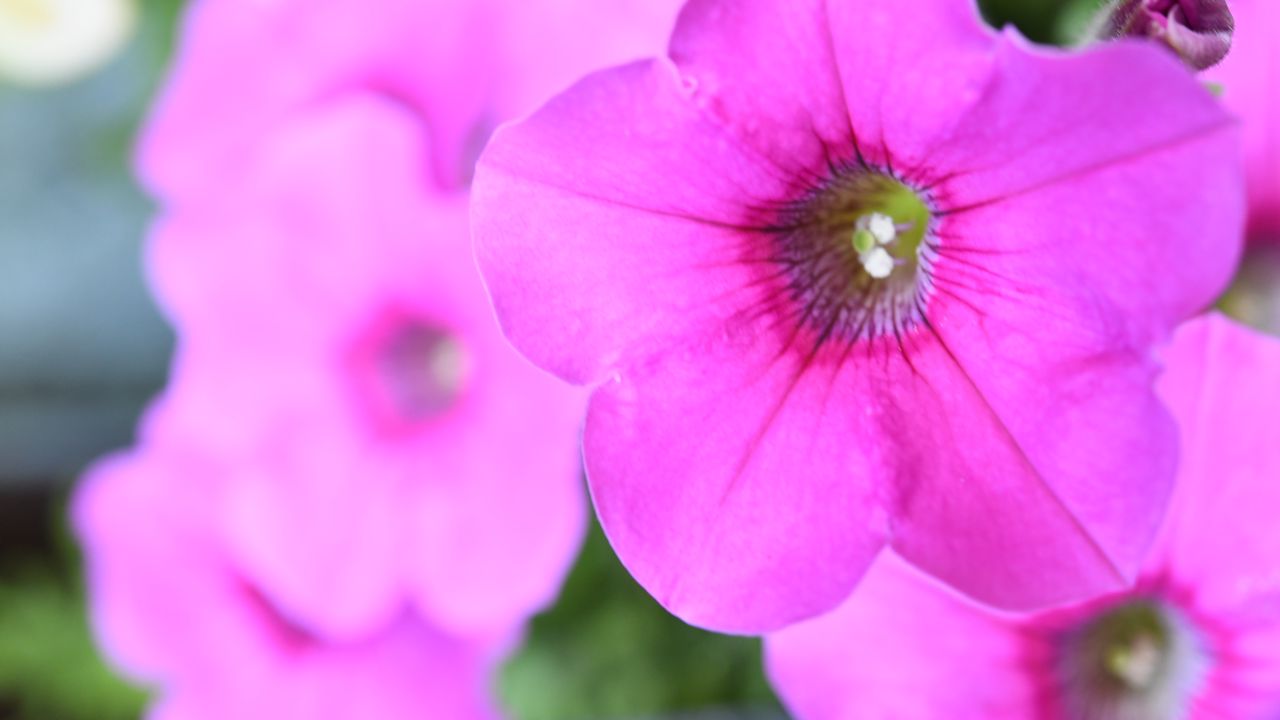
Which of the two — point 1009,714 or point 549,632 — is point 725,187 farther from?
point 549,632

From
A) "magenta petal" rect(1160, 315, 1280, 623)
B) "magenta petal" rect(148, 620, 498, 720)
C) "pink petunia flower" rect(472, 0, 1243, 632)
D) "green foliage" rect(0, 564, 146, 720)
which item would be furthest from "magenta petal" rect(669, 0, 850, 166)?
"green foliage" rect(0, 564, 146, 720)

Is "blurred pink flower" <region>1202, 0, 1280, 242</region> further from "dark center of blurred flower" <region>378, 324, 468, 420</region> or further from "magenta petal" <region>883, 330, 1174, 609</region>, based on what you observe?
"dark center of blurred flower" <region>378, 324, 468, 420</region>

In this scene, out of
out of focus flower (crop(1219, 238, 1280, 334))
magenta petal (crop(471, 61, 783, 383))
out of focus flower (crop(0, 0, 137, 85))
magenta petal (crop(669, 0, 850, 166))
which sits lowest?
out of focus flower (crop(1219, 238, 1280, 334))

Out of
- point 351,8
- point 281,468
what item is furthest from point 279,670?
point 351,8

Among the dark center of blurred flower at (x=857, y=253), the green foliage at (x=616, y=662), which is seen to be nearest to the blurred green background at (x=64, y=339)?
the green foliage at (x=616, y=662)

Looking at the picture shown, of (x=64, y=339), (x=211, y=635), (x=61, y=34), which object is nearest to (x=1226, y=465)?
(x=211, y=635)

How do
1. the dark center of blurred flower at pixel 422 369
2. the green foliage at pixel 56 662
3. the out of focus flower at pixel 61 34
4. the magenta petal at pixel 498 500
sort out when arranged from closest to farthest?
the magenta petal at pixel 498 500 < the dark center of blurred flower at pixel 422 369 < the out of focus flower at pixel 61 34 < the green foliage at pixel 56 662

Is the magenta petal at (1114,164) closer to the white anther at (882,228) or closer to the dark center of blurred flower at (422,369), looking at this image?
the white anther at (882,228)
